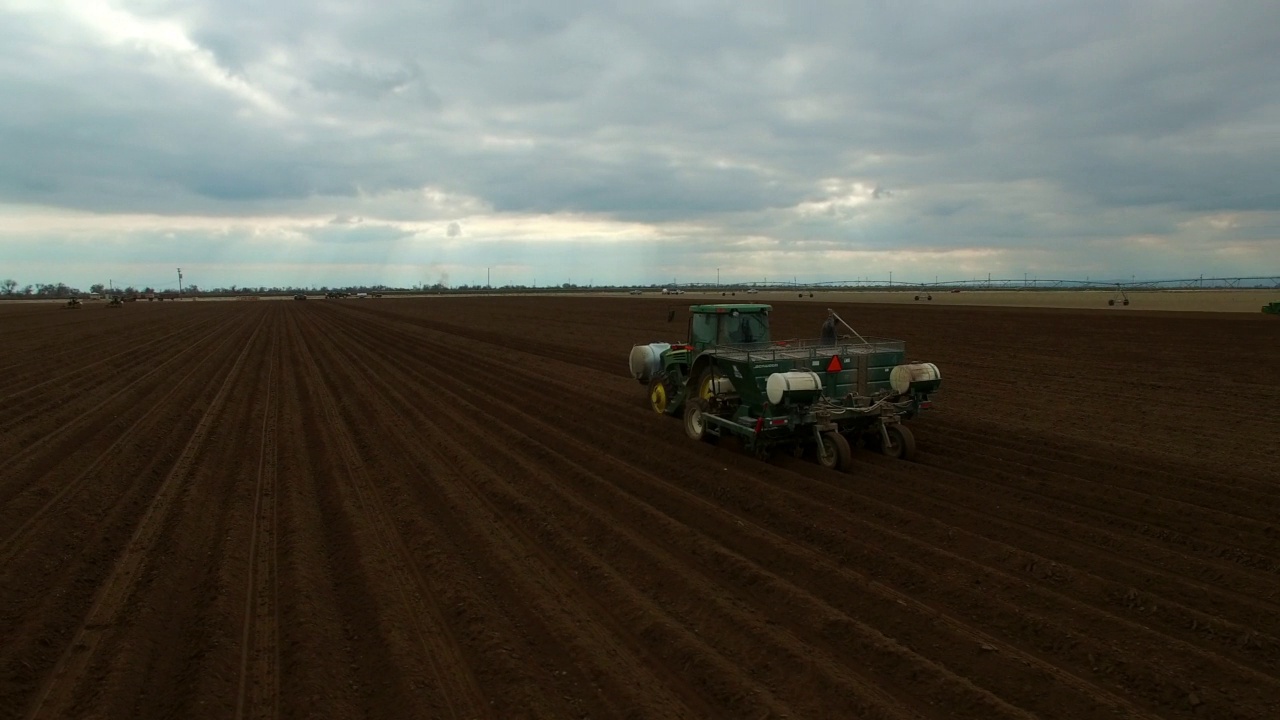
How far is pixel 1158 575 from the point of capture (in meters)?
5.97

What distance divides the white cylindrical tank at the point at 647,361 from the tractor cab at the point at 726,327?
55.0 inches

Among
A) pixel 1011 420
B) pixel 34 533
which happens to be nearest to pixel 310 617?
pixel 34 533

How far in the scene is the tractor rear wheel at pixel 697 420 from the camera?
1073 centimetres

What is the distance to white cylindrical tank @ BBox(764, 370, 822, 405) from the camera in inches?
353

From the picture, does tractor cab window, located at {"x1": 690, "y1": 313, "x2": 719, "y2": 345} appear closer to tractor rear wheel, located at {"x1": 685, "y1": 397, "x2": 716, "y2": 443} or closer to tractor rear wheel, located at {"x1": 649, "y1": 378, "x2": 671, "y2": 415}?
tractor rear wheel, located at {"x1": 685, "y1": 397, "x2": 716, "y2": 443}

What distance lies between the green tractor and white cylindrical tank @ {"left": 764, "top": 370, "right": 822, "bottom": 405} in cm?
1

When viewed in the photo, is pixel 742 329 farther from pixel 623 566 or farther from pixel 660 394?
pixel 623 566

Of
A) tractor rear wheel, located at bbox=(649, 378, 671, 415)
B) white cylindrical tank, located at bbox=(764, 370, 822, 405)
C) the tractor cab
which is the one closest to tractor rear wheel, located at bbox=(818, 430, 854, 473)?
white cylindrical tank, located at bbox=(764, 370, 822, 405)

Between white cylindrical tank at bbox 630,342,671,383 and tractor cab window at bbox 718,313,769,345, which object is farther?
white cylindrical tank at bbox 630,342,671,383

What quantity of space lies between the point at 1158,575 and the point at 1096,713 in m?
2.37

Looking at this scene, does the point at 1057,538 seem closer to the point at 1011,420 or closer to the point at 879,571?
the point at 879,571

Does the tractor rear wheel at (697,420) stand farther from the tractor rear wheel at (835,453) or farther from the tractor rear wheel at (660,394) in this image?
the tractor rear wheel at (835,453)

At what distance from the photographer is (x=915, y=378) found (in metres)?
9.88

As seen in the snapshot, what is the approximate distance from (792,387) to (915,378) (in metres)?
2.03
